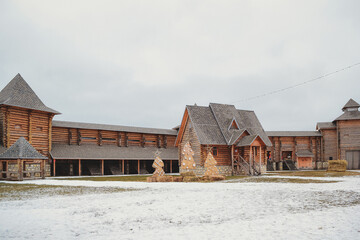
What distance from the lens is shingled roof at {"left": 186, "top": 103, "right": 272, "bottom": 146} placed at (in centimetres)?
3312

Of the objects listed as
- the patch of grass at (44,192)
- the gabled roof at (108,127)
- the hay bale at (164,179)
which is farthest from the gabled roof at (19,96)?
the patch of grass at (44,192)

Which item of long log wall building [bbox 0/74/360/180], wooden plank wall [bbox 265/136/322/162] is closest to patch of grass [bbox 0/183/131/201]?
long log wall building [bbox 0/74/360/180]

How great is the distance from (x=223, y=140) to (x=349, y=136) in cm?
2376

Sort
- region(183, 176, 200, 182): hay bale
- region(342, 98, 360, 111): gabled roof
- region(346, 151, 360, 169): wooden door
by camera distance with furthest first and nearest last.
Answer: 1. region(342, 98, 360, 111): gabled roof
2. region(346, 151, 360, 169): wooden door
3. region(183, 176, 200, 182): hay bale

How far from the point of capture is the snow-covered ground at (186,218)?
6465 millimetres

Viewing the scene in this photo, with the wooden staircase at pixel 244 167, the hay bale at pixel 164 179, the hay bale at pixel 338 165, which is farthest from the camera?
the hay bale at pixel 338 165

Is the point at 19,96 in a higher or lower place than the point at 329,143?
higher

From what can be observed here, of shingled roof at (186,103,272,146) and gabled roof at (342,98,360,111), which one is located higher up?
gabled roof at (342,98,360,111)

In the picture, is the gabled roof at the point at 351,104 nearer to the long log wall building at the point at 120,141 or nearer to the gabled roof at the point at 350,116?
the long log wall building at the point at 120,141

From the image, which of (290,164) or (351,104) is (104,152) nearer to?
(290,164)

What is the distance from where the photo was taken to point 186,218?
26.6 feet

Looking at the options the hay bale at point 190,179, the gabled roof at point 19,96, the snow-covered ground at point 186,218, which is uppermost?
the gabled roof at point 19,96

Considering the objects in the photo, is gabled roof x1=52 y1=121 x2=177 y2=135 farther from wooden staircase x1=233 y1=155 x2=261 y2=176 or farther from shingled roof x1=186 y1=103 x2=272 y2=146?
wooden staircase x1=233 y1=155 x2=261 y2=176

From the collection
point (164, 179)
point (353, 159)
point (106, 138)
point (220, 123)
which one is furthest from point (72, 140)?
point (353, 159)
